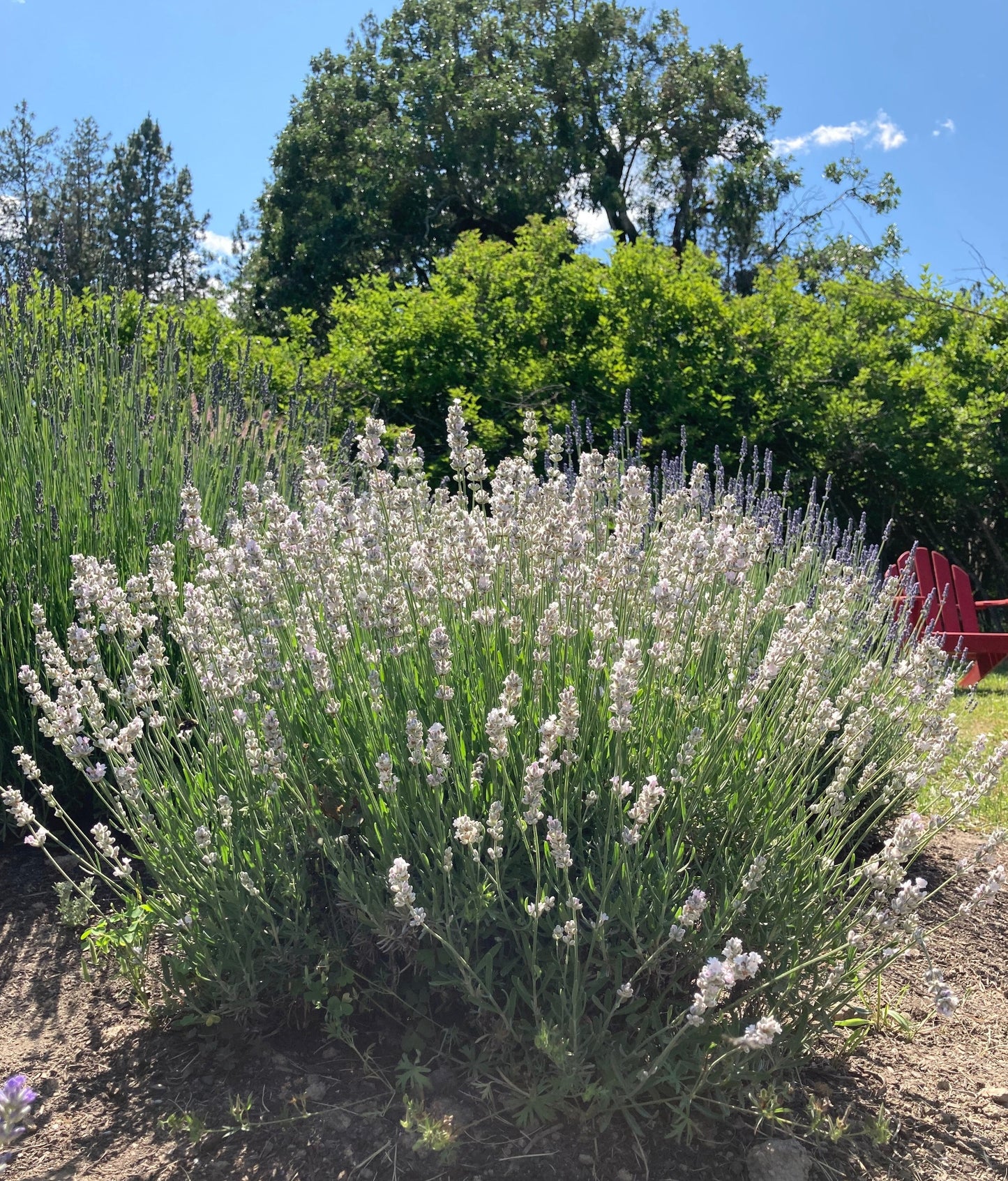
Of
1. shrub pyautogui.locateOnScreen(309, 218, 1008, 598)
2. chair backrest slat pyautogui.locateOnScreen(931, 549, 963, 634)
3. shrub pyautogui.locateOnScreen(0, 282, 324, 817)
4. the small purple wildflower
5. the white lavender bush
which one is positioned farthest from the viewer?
shrub pyautogui.locateOnScreen(309, 218, 1008, 598)

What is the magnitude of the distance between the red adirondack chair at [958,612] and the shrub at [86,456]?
187 inches

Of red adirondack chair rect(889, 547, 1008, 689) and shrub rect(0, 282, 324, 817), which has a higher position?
shrub rect(0, 282, 324, 817)

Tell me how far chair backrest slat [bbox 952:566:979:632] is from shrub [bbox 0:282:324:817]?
5416 mm

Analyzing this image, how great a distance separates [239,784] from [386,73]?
2175 centimetres

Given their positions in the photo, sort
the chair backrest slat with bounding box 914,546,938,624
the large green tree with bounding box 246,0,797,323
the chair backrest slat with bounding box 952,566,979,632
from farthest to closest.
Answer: the large green tree with bounding box 246,0,797,323
the chair backrest slat with bounding box 952,566,979,632
the chair backrest slat with bounding box 914,546,938,624

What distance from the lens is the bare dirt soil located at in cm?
201

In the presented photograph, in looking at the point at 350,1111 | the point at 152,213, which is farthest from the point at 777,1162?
the point at 152,213

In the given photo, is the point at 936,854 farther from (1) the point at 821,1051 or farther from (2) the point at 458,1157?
(2) the point at 458,1157

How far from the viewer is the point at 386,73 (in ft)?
68.4

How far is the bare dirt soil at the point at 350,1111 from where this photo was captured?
2.01 meters

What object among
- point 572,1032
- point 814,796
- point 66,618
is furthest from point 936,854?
point 66,618

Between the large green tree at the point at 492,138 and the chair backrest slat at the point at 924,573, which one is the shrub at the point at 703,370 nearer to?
the chair backrest slat at the point at 924,573

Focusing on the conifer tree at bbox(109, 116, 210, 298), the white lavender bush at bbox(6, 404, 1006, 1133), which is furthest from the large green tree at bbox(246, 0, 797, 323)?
the white lavender bush at bbox(6, 404, 1006, 1133)

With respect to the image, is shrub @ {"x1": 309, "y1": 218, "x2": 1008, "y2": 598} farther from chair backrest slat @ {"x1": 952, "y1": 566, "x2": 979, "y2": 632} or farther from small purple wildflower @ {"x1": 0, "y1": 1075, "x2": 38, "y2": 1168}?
small purple wildflower @ {"x1": 0, "y1": 1075, "x2": 38, "y2": 1168}
